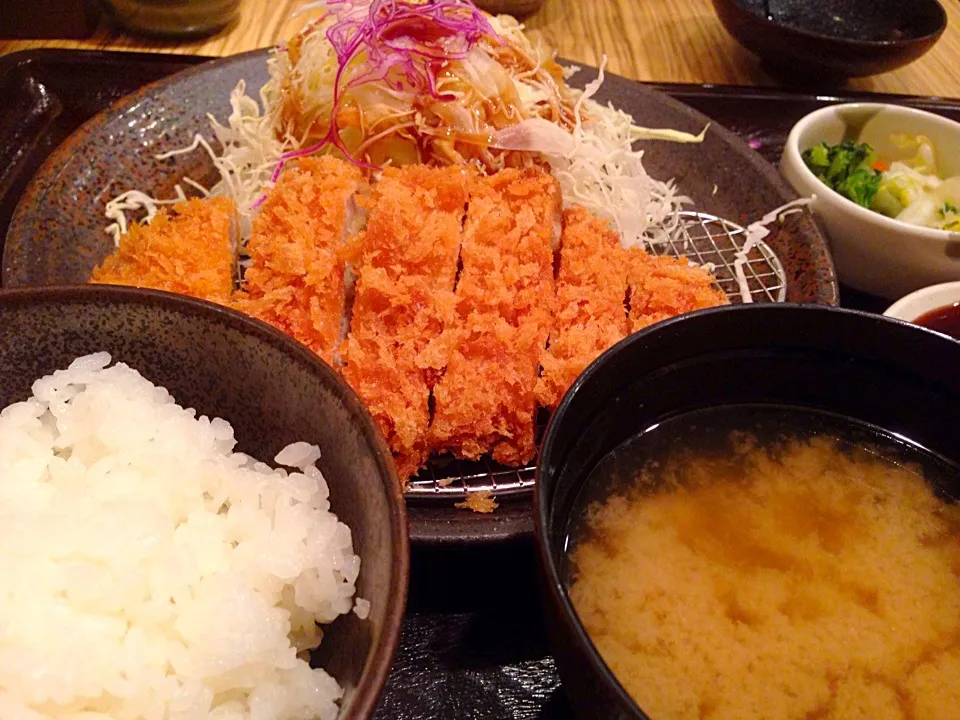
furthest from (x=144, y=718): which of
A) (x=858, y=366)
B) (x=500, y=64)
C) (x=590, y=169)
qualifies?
(x=500, y=64)

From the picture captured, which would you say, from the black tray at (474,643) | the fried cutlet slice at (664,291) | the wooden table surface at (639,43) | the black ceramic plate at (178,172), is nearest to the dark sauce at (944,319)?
the black ceramic plate at (178,172)

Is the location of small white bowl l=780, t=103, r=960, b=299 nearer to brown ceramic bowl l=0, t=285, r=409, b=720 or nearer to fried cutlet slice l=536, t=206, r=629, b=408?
fried cutlet slice l=536, t=206, r=629, b=408

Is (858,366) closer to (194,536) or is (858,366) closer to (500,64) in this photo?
(194,536)

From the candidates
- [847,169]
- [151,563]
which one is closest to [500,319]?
[151,563]

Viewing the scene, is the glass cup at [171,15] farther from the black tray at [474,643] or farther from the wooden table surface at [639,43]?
the black tray at [474,643]

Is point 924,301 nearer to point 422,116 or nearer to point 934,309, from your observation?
point 934,309

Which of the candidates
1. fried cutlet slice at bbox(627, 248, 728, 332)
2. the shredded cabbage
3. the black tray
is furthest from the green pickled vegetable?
the black tray
